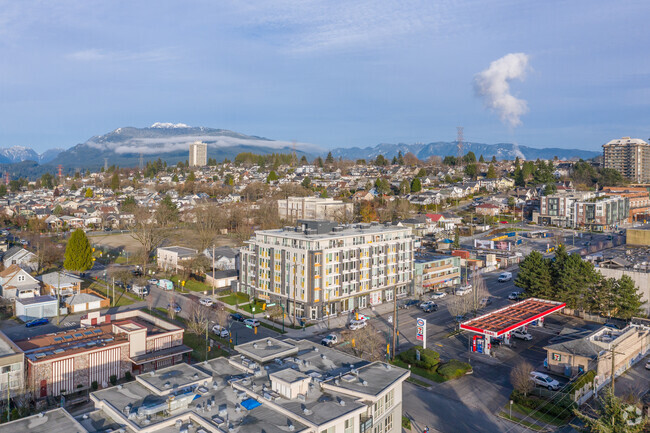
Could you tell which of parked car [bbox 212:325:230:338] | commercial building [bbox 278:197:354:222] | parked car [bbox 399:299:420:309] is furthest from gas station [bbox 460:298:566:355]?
commercial building [bbox 278:197:354:222]

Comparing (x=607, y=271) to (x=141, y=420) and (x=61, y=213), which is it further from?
(x=61, y=213)

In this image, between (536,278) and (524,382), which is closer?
(524,382)

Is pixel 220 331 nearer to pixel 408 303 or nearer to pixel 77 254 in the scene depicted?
pixel 408 303

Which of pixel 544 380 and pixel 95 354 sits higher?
pixel 95 354

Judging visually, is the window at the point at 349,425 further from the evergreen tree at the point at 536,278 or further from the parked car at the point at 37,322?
the parked car at the point at 37,322

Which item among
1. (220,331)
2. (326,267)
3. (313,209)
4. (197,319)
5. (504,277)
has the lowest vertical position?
(220,331)

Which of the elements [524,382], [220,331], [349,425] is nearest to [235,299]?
[220,331]

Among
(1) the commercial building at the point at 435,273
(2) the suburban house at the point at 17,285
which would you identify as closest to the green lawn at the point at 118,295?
(2) the suburban house at the point at 17,285

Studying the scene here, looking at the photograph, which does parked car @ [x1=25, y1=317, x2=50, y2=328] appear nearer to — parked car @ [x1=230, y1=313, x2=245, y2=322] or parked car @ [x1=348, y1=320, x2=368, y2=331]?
parked car @ [x1=230, y1=313, x2=245, y2=322]
